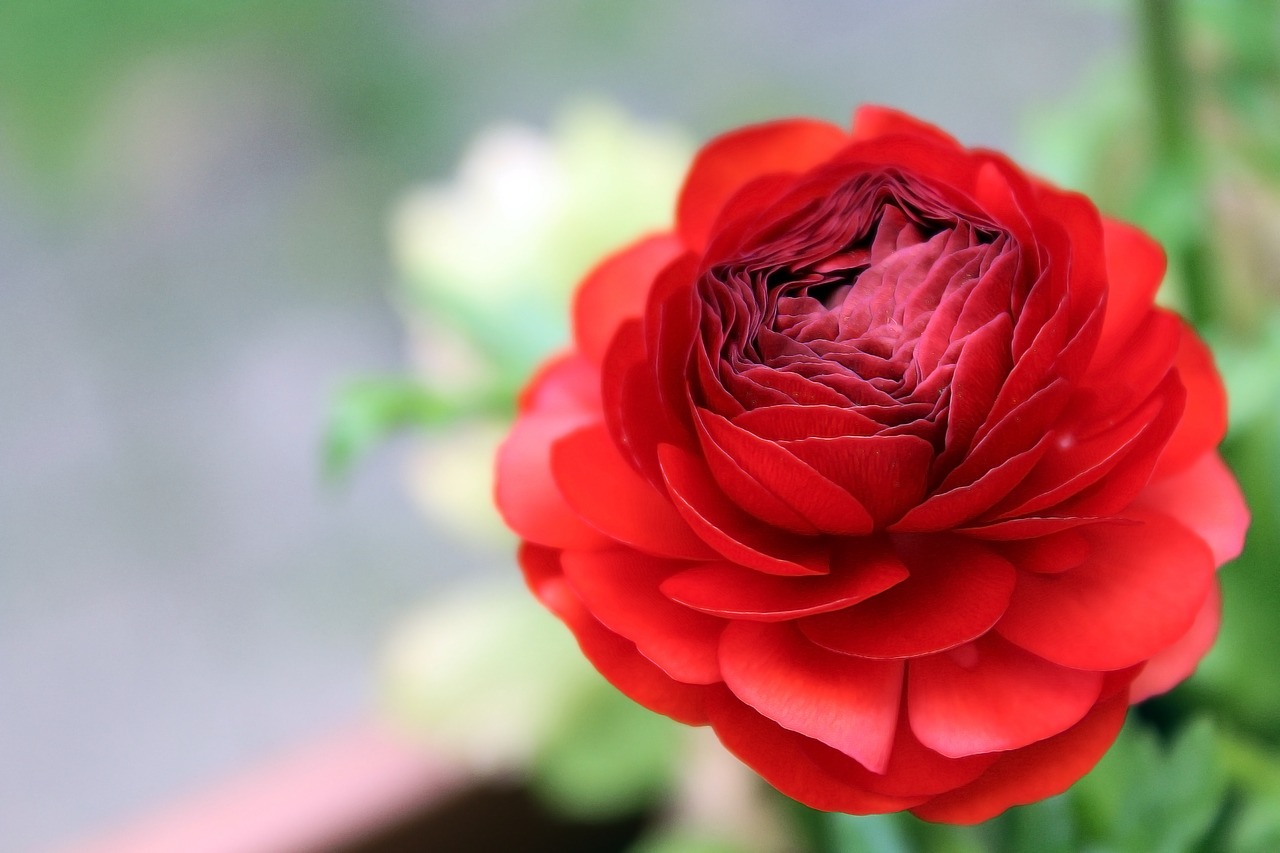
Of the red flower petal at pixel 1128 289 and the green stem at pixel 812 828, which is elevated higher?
the red flower petal at pixel 1128 289

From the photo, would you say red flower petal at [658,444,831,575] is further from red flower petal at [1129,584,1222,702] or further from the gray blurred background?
the gray blurred background

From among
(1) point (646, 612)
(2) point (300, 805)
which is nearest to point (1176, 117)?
(1) point (646, 612)

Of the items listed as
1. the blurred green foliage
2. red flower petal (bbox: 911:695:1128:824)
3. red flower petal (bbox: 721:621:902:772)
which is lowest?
red flower petal (bbox: 911:695:1128:824)

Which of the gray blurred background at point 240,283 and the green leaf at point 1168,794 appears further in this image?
the gray blurred background at point 240,283

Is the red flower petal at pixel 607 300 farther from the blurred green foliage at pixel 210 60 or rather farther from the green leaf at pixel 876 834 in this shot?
the blurred green foliage at pixel 210 60

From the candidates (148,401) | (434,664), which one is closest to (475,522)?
(434,664)

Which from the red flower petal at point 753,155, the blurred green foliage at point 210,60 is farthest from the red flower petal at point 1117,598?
the blurred green foliage at point 210,60

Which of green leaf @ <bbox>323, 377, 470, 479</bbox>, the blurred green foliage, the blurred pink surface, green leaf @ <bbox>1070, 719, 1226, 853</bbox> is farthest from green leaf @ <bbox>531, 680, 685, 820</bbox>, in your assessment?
the blurred green foliage
